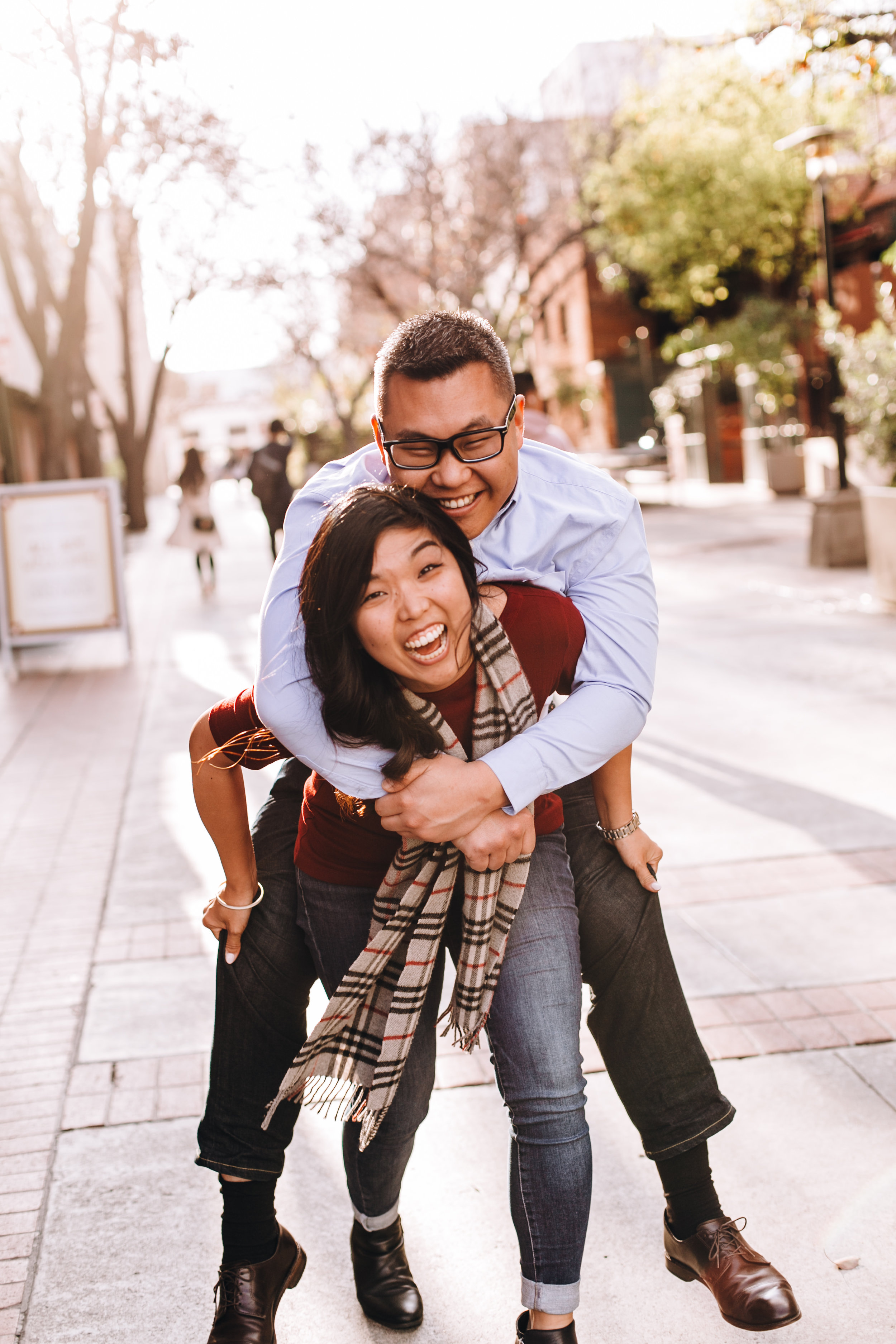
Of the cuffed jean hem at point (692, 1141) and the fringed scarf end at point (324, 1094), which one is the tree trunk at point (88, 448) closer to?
the fringed scarf end at point (324, 1094)

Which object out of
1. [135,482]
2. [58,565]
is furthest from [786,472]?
[135,482]

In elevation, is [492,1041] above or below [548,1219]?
above

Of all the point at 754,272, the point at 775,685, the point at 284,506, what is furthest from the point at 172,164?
the point at 754,272

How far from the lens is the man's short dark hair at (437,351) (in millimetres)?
2197

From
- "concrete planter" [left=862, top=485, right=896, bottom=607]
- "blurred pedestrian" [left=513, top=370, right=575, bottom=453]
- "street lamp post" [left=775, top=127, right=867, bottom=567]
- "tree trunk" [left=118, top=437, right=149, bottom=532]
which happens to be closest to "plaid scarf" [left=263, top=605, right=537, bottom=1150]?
"blurred pedestrian" [left=513, top=370, right=575, bottom=453]

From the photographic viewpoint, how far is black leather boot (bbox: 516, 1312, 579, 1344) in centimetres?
212

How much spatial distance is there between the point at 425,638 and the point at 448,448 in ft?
1.16

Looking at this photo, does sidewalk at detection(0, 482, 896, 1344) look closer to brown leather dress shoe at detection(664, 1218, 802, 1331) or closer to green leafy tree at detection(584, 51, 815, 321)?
brown leather dress shoe at detection(664, 1218, 802, 1331)

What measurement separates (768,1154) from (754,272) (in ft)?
89.5

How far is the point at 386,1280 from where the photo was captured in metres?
2.46

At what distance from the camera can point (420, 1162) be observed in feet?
9.87

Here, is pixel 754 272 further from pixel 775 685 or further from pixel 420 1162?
pixel 420 1162

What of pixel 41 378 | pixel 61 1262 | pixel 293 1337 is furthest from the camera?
pixel 41 378

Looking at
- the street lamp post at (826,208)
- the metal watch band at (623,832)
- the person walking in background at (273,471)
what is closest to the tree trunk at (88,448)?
the person walking in background at (273,471)
